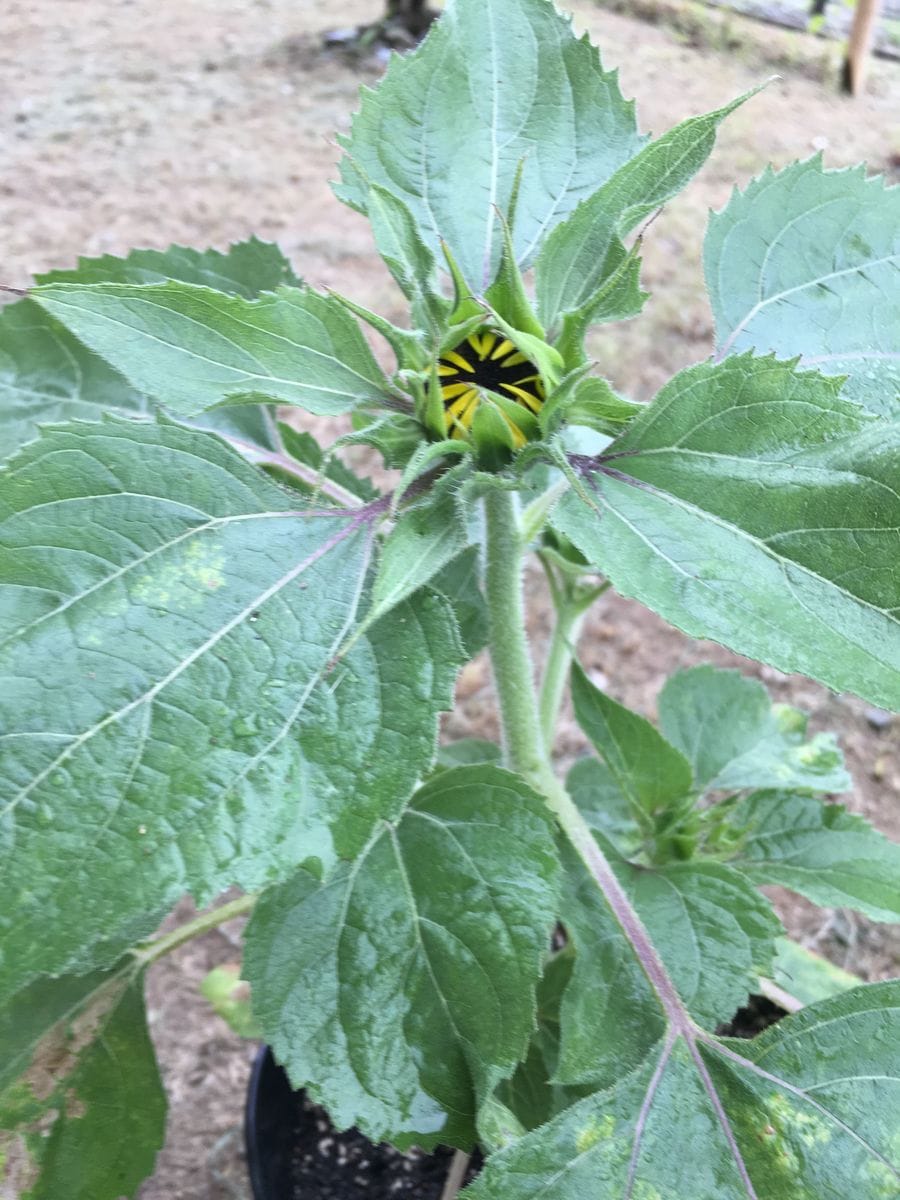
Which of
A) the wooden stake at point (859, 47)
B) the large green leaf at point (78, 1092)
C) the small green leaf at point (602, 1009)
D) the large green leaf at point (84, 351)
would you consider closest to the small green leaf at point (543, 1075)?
the small green leaf at point (602, 1009)

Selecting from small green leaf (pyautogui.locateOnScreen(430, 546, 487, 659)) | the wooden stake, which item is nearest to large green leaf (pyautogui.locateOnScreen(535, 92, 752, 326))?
small green leaf (pyautogui.locateOnScreen(430, 546, 487, 659))

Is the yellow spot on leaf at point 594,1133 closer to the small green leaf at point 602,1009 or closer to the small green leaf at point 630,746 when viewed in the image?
the small green leaf at point 602,1009

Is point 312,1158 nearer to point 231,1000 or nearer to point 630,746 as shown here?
point 231,1000

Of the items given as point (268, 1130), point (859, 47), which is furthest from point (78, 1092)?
point (859, 47)

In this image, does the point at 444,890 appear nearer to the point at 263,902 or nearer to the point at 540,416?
the point at 263,902

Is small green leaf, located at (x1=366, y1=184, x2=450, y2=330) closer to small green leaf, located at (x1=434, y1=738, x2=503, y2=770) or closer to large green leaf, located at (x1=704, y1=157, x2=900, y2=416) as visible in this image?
large green leaf, located at (x1=704, y1=157, x2=900, y2=416)

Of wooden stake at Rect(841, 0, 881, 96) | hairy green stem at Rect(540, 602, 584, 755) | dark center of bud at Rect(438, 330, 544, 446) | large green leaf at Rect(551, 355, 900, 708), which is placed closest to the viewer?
large green leaf at Rect(551, 355, 900, 708)
